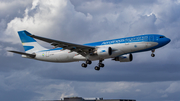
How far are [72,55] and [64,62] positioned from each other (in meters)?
3.78

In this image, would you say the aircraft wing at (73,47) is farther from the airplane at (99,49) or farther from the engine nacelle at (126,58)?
the engine nacelle at (126,58)

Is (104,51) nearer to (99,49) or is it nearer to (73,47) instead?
(99,49)

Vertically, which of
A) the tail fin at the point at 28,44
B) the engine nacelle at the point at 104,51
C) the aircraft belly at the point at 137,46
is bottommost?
the engine nacelle at the point at 104,51

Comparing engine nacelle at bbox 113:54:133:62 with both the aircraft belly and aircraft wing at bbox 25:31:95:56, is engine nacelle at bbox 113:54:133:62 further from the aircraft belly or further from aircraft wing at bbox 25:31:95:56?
aircraft wing at bbox 25:31:95:56

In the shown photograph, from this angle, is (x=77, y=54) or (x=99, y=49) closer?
(x=99, y=49)

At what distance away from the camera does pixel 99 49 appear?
2218 inches

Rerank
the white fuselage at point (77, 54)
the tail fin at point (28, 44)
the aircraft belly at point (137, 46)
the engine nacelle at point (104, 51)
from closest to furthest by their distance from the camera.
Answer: the aircraft belly at point (137, 46), the white fuselage at point (77, 54), the engine nacelle at point (104, 51), the tail fin at point (28, 44)

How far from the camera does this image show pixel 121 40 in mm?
56062

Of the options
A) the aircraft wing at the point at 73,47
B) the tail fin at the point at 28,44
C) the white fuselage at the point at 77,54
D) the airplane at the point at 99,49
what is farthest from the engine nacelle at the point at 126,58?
the tail fin at the point at 28,44

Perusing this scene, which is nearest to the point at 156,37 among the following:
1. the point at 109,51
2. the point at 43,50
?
the point at 109,51

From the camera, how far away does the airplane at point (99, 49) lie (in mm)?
54281

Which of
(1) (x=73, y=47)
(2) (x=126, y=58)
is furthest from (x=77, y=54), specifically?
(2) (x=126, y=58)

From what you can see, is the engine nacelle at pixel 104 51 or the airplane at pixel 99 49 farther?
the engine nacelle at pixel 104 51

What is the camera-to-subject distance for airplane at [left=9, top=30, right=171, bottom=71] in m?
54.3
